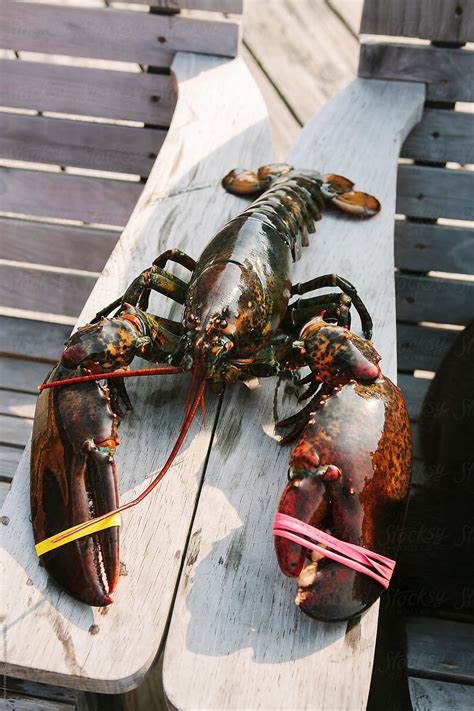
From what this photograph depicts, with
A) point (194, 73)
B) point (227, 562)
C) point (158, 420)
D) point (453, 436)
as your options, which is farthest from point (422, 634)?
point (194, 73)

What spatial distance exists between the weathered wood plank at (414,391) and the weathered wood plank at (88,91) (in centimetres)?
149

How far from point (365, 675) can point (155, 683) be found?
139 cm

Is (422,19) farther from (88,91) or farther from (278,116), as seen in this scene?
(278,116)

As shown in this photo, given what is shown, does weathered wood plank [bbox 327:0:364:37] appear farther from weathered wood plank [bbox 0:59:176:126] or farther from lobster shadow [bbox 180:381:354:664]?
lobster shadow [bbox 180:381:354:664]

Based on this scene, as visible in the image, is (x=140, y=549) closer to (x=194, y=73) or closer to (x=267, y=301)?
(x=267, y=301)

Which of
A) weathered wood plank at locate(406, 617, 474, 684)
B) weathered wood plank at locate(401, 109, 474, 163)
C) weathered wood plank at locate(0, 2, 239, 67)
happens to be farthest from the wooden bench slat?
weathered wood plank at locate(406, 617, 474, 684)

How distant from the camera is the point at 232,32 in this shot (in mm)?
2637

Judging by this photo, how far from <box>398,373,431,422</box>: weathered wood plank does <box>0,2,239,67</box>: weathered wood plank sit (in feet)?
5.00

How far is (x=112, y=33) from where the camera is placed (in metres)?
2.72

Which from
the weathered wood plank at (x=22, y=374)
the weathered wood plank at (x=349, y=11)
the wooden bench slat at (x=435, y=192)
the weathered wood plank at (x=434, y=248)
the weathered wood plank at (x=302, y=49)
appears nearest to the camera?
the wooden bench slat at (x=435, y=192)

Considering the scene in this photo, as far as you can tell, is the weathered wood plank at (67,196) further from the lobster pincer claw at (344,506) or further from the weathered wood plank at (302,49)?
the lobster pincer claw at (344,506)

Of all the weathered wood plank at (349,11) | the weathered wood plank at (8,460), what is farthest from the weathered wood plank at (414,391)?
the weathered wood plank at (349,11)

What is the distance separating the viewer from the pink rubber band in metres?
1.37

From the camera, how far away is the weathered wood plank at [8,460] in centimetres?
266
